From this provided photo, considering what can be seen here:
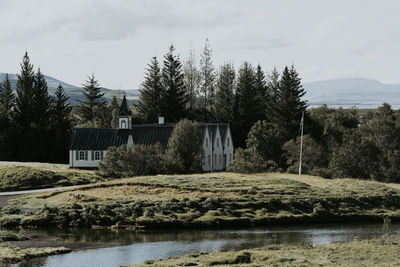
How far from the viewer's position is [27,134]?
8938 centimetres

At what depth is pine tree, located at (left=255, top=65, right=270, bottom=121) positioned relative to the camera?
101 m

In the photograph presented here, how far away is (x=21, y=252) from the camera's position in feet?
102

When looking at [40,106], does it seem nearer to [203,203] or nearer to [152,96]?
[152,96]

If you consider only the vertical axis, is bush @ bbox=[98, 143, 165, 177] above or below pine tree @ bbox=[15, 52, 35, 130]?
below

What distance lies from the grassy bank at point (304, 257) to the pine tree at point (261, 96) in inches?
2715

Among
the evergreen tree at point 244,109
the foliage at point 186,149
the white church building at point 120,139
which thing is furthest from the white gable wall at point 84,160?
the evergreen tree at point 244,109

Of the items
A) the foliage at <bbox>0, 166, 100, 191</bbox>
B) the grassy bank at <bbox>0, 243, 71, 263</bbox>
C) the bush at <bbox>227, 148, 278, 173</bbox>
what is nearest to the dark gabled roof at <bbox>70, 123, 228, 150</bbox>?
the bush at <bbox>227, 148, 278, 173</bbox>

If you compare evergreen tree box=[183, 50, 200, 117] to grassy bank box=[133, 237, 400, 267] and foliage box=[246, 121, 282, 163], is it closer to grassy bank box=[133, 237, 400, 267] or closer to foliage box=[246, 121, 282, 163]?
foliage box=[246, 121, 282, 163]

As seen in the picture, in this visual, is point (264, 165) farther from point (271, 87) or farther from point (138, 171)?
point (271, 87)

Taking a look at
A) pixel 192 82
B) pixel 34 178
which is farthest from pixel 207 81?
pixel 34 178

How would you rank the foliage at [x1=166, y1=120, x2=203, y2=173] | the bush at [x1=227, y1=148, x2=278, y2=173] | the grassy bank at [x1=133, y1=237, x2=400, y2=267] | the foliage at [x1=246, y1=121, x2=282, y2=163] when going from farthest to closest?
the foliage at [x1=246, y1=121, x2=282, y2=163] < the foliage at [x1=166, y1=120, x2=203, y2=173] < the bush at [x1=227, y1=148, x2=278, y2=173] < the grassy bank at [x1=133, y1=237, x2=400, y2=267]

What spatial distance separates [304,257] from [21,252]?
14540 mm

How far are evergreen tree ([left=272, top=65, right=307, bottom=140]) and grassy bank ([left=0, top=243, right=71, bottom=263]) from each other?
62.2 metres

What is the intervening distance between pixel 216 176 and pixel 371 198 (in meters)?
14.4
